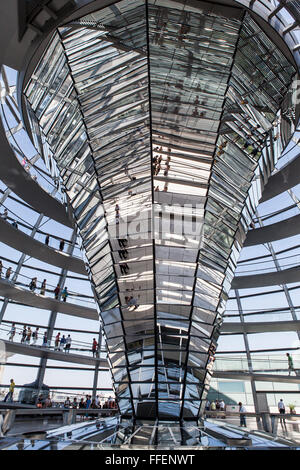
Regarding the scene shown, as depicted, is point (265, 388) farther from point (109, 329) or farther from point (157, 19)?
point (157, 19)

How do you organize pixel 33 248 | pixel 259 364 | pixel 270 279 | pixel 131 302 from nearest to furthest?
pixel 131 302, pixel 33 248, pixel 259 364, pixel 270 279

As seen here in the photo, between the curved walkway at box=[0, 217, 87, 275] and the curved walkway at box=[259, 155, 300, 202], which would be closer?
the curved walkway at box=[259, 155, 300, 202]

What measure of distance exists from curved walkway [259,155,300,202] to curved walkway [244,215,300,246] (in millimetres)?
1874

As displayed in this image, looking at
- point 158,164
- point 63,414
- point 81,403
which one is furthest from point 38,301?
point 158,164

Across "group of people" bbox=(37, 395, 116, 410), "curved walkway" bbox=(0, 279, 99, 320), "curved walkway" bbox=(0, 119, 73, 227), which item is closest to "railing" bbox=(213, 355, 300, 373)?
"group of people" bbox=(37, 395, 116, 410)

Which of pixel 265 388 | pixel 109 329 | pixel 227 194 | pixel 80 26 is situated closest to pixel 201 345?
pixel 109 329

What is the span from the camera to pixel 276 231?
20344 millimetres

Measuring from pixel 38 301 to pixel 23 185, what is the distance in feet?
24.8

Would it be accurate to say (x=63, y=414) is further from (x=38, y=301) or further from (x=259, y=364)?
(x=259, y=364)

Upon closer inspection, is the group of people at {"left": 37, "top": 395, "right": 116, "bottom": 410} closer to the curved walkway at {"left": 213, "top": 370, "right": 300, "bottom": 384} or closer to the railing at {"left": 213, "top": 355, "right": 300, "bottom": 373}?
the curved walkway at {"left": 213, "top": 370, "right": 300, "bottom": 384}

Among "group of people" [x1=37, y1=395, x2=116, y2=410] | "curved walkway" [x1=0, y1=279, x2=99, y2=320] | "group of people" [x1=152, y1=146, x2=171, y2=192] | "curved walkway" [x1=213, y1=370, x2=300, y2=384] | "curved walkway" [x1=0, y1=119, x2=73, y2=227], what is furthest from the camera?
"curved walkway" [x1=213, y1=370, x2=300, y2=384]

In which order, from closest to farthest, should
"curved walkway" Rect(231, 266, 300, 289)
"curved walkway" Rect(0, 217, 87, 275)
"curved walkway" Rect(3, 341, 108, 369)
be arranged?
1. "curved walkway" Rect(0, 217, 87, 275)
2. "curved walkway" Rect(3, 341, 108, 369)
3. "curved walkway" Rect(231, 266, 300, 289)

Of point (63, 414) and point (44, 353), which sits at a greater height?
point (44, 353)

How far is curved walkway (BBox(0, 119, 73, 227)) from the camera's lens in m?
15.0
